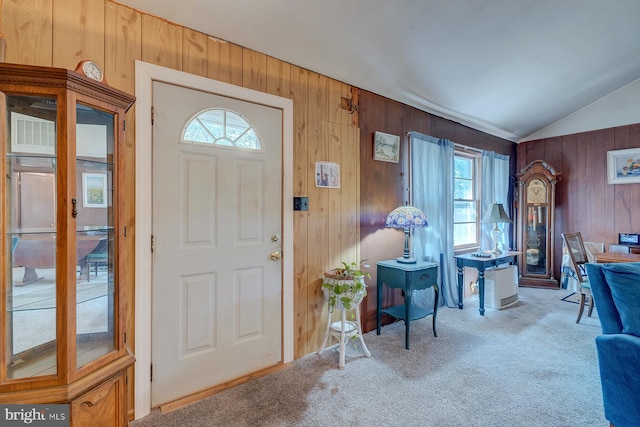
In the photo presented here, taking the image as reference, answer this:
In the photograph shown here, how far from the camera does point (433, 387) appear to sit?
1.99m

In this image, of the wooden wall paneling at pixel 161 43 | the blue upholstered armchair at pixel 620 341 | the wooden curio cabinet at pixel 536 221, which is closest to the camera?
the blue upholstered armchair at pixel 620 341

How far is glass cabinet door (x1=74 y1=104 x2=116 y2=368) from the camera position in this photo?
1270mm

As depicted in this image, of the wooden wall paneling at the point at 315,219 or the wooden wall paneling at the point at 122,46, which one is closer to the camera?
the wooden wall paneling at the point at 122,46

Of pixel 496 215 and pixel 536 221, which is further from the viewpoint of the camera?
pixel 536 221

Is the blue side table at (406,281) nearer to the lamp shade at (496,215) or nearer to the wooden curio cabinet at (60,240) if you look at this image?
the lamp shade at (496,215)

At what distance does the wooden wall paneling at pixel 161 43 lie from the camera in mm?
1730

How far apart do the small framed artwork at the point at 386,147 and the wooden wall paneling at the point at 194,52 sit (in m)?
1.71

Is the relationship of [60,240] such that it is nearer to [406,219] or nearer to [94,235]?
[94,235]

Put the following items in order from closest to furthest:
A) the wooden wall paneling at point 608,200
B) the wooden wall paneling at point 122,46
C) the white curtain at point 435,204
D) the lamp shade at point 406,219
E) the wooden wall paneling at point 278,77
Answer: the wooden wall paneling at point 122,46, the wooden wall paneling at point 278,77, the lamp shade at point 406,219, the white curtain at point 435,204, the wooden wall paneling at point 608,200

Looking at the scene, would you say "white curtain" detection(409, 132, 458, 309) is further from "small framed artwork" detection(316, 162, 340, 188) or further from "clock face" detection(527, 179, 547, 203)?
"clock face" detection(527, 179, 547, 203)

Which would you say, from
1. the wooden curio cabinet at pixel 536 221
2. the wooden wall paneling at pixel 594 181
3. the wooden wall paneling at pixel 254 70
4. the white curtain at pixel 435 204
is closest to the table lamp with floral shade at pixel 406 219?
the white curtain at pixel 435 204

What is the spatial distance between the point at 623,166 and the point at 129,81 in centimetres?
592

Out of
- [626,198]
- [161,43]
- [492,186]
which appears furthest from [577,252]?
[161,43]

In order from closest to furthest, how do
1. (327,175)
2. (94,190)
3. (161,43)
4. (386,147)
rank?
(94,190) < (161,43) < (327,175) < (386,147)
